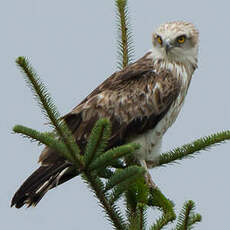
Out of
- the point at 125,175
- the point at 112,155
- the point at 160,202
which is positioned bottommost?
the point at 160,202

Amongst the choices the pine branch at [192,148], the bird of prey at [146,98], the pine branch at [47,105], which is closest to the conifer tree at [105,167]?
the pine branch at [47,105]

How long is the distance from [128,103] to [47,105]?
3.02m

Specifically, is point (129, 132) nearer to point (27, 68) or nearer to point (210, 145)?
point (210, 145)

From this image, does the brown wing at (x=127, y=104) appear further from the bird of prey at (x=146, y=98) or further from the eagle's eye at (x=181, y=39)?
the eagle's eye at (x=181, y=39)

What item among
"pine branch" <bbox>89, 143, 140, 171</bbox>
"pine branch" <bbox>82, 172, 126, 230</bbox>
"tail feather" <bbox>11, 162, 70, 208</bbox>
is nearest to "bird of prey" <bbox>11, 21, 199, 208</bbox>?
"tail feather" <bbox>11, 162, 70, 208</bbox>

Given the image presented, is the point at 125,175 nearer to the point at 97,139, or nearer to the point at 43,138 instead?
the point at 97,139

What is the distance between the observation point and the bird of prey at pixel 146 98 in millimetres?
7363

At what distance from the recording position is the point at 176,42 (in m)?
8.27

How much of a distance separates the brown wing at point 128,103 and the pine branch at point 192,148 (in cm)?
80

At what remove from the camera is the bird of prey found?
7.36 metres

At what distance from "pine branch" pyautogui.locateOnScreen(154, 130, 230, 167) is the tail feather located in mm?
1260

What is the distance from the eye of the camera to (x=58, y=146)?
4773 millimetres

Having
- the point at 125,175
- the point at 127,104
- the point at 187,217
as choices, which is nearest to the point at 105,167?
the point at 125,175

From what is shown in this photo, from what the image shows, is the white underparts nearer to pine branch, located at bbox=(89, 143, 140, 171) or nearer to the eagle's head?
the eagle's head
